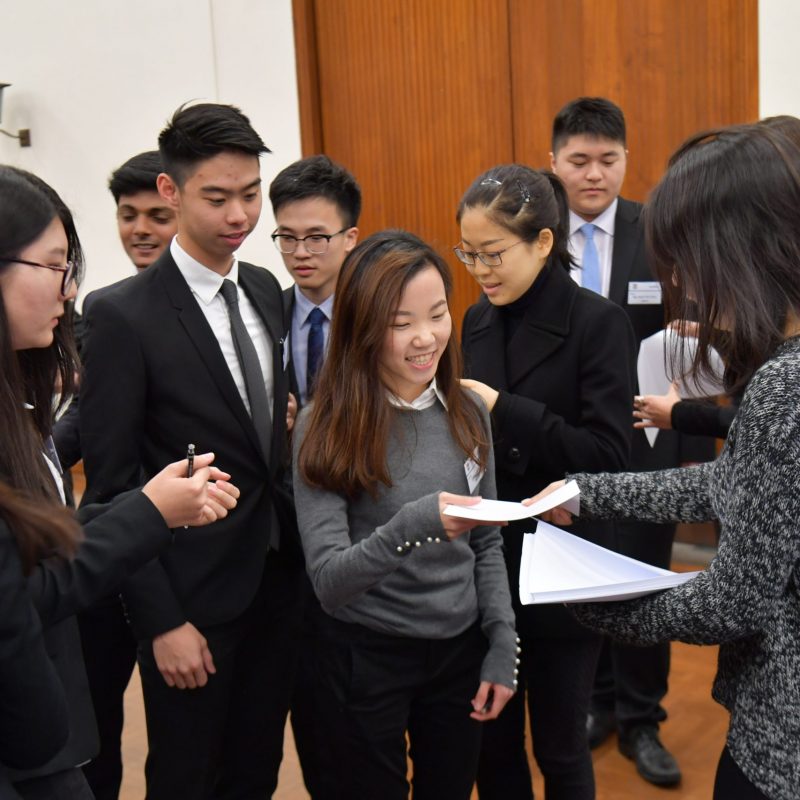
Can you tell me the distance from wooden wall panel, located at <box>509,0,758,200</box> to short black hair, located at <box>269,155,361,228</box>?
6.74 feet

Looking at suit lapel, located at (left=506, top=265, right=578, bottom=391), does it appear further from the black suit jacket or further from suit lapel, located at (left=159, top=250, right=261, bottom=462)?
the black suit jacket

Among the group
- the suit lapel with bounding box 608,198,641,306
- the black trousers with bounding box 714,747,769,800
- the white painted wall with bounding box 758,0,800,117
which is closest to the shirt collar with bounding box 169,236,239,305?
the black trousers with bounding box 714,747,769,800

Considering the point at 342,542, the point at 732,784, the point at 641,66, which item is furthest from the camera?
the point at 641,66

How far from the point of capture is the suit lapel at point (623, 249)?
3225 millimetres

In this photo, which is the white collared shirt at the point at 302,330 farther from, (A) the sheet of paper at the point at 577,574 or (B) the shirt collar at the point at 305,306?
(A) the sheet of paper at the point at 577,574

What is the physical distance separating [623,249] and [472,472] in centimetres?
Answer: 169

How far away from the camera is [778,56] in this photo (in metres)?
3.87

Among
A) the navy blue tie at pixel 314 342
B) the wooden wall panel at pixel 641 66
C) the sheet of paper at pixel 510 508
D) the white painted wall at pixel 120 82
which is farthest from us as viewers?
the white painted wall at pixel 120 82

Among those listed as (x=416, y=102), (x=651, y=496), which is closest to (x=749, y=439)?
(x=651, y=496)

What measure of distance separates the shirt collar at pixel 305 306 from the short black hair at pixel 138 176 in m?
0.51

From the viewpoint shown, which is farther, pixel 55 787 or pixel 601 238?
pixel 601 238

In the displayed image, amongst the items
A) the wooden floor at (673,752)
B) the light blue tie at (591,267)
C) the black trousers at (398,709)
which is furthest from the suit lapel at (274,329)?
the light blue tie at (591,267)

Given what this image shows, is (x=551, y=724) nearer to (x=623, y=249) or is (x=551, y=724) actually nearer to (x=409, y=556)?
(x=409, y=556)

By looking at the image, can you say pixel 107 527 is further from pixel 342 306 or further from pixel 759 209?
pixel 759 209
